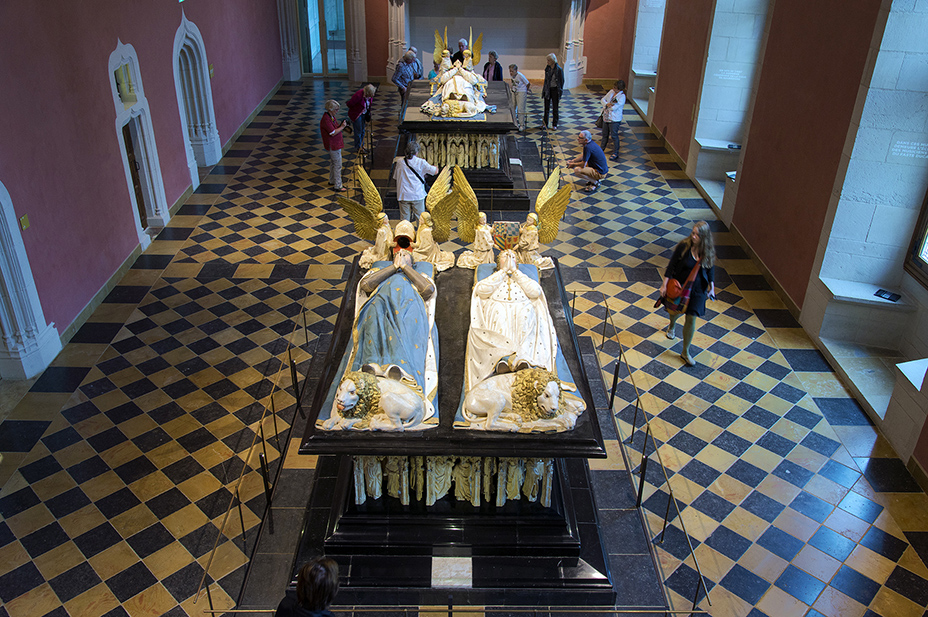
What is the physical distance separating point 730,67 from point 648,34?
208 inches

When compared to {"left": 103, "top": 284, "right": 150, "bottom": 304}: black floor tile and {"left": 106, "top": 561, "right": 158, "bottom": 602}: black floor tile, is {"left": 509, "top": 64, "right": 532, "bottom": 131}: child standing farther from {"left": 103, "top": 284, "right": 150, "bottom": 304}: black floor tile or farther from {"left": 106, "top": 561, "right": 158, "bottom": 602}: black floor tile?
{"left": 106, "top": 561, "right": 158, "bottom": 602}: black floor tile

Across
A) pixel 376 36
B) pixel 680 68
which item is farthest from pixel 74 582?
pixel 376 36

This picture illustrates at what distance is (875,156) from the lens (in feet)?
22.4

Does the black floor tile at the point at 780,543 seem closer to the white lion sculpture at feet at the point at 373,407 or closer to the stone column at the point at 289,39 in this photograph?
the white lion sculpture at feet at the point at 373,407

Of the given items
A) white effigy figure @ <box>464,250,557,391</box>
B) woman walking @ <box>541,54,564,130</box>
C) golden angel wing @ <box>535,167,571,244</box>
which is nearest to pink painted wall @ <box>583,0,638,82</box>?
woman walking @ <box>541,54,564,130</box>

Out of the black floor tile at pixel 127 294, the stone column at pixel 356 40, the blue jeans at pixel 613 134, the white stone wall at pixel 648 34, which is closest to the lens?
the black floor tile at pixel 127 294

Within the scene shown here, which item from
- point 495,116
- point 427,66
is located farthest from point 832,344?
point 427,66

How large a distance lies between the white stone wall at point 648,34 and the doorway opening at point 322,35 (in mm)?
7060

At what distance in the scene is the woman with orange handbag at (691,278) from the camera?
652 centimetres

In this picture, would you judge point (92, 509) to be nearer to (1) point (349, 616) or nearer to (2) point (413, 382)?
(1) point (349, 616)

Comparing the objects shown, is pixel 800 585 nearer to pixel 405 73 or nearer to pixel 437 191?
pixel 437 191

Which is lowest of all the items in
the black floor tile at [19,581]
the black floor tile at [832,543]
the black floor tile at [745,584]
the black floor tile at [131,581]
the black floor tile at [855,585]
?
the black floor tile at [131,581]

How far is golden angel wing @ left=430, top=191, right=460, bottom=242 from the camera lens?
646cm

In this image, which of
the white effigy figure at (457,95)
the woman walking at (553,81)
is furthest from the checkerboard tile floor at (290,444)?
the woman walking at (553,81)
